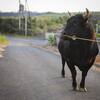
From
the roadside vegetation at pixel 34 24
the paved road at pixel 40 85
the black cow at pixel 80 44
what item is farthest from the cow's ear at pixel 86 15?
the roadside vegetation at pixel 34 24

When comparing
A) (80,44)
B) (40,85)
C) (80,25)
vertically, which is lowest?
(40,85)

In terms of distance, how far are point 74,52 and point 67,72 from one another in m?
4.52

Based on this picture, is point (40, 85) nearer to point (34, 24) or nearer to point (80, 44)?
point (80, 44)

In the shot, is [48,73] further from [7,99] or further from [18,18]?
[18,18]

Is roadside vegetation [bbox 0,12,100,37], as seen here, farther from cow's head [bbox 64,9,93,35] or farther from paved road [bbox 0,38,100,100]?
cow's head [bbox 64,9,93,35]

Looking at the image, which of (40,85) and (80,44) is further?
(40,85)

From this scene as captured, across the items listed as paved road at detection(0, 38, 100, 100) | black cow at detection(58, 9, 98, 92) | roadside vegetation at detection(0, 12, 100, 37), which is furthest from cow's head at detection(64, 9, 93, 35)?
roadside vegetation at detection(0, 12, 100, 37)

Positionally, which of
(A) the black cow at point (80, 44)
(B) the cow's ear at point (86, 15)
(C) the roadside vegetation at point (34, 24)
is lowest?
(C) the roadside vegetation at point (34, 24)

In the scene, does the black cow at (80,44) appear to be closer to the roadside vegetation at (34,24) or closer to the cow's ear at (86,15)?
the cow's ear at (86,15)

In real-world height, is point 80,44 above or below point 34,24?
above

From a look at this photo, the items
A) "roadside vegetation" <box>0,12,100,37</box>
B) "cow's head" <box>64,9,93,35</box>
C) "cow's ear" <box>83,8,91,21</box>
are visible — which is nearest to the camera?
"cow's ear" <box>83,8,91,21</box>

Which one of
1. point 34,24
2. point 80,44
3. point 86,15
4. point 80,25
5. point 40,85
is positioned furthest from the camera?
point 34,24

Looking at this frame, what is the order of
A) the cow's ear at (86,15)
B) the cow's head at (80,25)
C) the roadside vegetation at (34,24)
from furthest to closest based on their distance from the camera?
the roadside vegetation at (34,24) < the cow's head at (80,25) < the cow's ear at (86,15)

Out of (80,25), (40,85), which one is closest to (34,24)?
(40,85)
